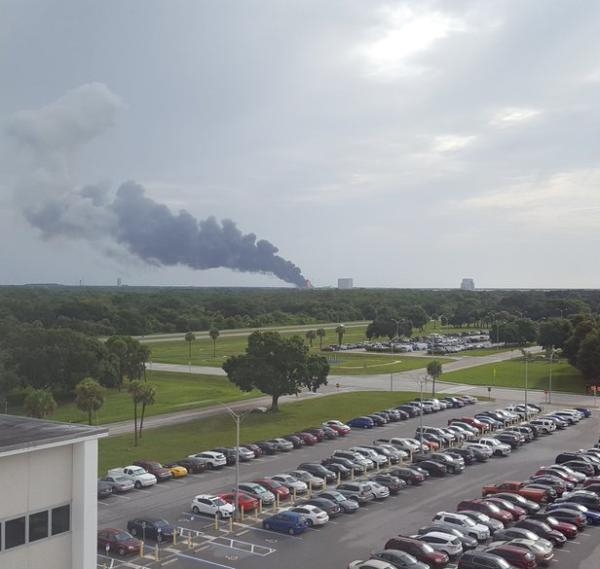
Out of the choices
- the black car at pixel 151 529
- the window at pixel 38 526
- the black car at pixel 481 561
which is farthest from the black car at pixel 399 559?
the window at pixel 38 526

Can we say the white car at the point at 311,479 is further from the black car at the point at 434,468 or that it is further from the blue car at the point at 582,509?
the blue car at the point at 582,509

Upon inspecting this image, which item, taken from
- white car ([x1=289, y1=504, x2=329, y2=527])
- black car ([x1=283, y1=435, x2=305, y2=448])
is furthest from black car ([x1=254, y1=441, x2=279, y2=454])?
white car ([x1=289, y1=504, x2=329, y2=527])

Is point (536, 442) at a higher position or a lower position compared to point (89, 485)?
lower

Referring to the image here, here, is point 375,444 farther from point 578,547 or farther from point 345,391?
point 345,391

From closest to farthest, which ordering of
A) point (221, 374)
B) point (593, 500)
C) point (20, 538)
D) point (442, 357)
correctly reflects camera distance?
point (20, 538)
point (593, 500)
point (221, 374)
point (442, 357)

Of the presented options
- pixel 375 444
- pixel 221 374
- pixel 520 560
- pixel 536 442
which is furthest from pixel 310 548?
pixel 221 374
